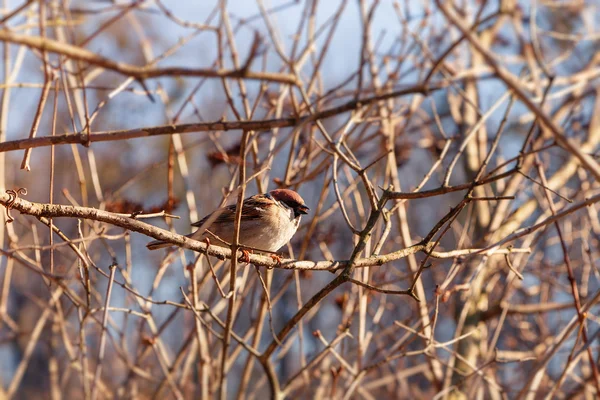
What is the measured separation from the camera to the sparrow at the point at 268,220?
4723mm

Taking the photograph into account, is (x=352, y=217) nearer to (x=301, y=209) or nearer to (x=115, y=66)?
(x=301, y=209)

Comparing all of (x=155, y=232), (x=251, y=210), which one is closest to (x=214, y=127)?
(x=155, y=232)

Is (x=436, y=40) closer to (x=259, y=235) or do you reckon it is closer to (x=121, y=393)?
(x=259, y=235)

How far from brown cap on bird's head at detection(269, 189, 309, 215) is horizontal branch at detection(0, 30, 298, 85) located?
318 centimetres

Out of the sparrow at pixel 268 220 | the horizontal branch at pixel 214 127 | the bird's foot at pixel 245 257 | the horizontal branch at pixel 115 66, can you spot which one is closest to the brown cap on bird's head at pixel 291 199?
the sparrow at pixel 268 220

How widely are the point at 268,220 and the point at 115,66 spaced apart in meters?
3.37

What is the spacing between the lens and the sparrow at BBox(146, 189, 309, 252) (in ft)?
15.5

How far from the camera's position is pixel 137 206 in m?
3.76

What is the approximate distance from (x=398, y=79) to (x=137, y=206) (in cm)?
223

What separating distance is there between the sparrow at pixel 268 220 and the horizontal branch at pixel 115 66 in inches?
125

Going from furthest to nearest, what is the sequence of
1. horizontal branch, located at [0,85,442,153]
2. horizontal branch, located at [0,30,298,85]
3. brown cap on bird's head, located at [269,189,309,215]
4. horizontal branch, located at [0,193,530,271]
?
brown cap on bird's head, located at [269,189,309,215] → horizontal branch, located at [0,193,530,271] → horizontal branch, located at [0,85,442,153] → horizontal branch, located at [0,30,298,85]

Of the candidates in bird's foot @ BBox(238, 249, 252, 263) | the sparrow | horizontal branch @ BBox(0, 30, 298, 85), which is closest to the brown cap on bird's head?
the sparrow

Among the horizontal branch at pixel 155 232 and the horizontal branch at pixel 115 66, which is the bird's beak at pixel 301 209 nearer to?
the horizontal branch at pixel 155 232

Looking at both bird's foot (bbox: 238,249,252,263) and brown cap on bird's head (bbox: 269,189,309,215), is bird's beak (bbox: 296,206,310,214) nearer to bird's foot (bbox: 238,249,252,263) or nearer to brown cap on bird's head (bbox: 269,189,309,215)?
brown cap on bird's head (bbox: 269,189,309,215)
